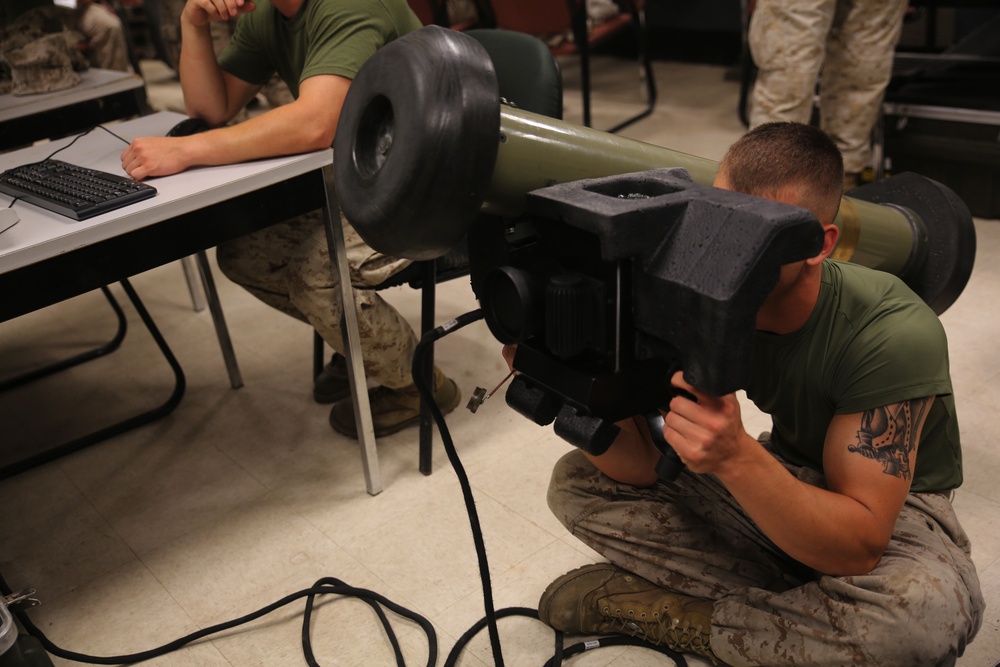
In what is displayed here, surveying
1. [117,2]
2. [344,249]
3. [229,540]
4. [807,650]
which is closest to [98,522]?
[229,540]

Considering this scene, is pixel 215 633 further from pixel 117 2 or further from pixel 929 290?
pixel 117 2

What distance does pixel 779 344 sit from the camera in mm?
1247

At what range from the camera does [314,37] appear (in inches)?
68.8

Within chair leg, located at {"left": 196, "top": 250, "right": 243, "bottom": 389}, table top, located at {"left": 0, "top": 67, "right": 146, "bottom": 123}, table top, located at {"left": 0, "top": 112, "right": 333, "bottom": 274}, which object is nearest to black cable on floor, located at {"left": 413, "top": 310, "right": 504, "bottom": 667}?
table top, located at {"left": 0, "top": 112, "right": 333, "bottom": 274}

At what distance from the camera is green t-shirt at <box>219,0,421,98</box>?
170 centimetres

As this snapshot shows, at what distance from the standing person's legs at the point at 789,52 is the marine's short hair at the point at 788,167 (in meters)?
1.84

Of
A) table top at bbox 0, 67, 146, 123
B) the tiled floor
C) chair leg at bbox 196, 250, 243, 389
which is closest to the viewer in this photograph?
the tiled floor

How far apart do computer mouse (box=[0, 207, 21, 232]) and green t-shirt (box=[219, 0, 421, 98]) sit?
55 cm

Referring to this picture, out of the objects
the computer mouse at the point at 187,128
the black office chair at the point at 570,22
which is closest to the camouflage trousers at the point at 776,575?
the computer mouse at the point at 187,128

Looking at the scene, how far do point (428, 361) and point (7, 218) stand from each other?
797 mm

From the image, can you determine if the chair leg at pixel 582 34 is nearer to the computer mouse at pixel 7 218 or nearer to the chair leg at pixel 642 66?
the chair leg at pixel 642 66

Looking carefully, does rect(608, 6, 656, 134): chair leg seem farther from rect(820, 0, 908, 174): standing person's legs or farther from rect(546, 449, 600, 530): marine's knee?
rect(546, 449, 600, 530): marine's knee

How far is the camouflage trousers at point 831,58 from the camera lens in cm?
284

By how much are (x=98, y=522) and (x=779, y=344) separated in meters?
1.46
